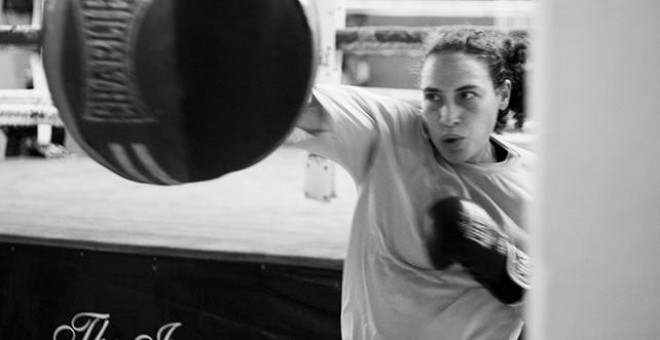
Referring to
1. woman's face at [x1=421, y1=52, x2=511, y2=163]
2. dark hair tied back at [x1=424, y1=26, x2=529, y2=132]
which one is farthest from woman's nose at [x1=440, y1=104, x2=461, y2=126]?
dark hair tied back at [x1=424, y1=26, x2=529, y2=132]

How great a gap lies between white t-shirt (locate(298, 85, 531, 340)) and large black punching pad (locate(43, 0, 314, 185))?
0.36 m

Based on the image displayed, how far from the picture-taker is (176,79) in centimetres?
73

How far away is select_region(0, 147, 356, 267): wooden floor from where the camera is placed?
5.17ft

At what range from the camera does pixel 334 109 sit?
1049 mm

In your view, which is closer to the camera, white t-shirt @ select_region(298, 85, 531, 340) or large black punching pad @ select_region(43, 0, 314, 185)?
large black punching pad @ select_region(43, 0, 314, 185)

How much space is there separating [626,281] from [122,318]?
153 cm

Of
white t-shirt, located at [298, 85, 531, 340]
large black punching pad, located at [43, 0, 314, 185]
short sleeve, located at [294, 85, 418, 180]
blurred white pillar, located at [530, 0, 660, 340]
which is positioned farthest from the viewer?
white t-shirt, located at [298, 85, 531, 340]

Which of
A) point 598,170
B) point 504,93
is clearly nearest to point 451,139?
point 504,93

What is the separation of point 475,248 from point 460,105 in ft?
0.74

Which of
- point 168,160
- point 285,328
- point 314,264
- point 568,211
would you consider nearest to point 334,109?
point 168,160

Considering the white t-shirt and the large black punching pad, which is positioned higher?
the large black punching pad

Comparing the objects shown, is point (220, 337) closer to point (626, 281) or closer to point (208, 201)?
point (208, 201)

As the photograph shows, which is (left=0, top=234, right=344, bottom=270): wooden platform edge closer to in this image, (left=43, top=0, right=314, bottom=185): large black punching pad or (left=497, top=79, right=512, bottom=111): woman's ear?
(left=497, top=79, right=512, bottom=111): woman's ear

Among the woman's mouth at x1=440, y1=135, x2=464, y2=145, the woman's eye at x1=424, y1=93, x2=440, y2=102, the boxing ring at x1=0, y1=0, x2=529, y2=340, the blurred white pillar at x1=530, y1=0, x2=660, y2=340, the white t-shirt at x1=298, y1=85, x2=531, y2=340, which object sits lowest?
the boxing ring at x1=0, y1=0, x2=529, y2=340
